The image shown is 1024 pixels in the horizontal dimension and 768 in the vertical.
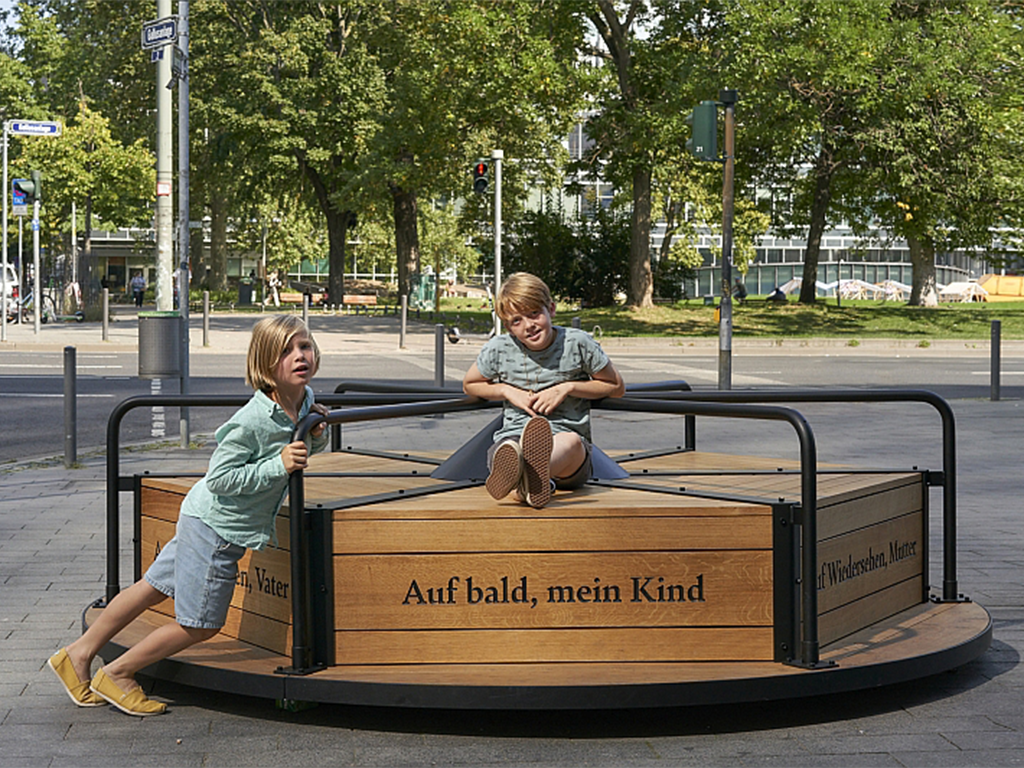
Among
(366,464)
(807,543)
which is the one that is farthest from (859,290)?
(807,543)

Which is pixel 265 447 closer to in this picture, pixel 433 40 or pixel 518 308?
pixel 518 308

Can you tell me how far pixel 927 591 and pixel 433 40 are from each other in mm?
30775

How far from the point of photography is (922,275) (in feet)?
155

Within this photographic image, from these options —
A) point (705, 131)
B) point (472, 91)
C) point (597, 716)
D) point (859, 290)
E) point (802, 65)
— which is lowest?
point (597, 716)

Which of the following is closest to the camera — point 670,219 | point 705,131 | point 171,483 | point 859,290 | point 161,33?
point 171,483

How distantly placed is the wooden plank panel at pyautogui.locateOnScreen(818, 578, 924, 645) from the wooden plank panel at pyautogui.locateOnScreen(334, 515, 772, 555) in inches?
19.9

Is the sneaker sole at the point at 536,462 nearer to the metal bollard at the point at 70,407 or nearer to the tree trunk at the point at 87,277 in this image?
the metal bollard at the point at 70,407

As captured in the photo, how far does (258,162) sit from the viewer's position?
45.1 m

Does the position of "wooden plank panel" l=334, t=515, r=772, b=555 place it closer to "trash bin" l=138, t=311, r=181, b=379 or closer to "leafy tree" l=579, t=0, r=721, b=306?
"trash bin" l=138, t=311, r=181, b=379

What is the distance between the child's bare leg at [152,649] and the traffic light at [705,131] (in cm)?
1332

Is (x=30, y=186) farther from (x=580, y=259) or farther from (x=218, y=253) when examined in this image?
(x=218, y=253)

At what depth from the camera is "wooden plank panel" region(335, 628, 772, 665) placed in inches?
173

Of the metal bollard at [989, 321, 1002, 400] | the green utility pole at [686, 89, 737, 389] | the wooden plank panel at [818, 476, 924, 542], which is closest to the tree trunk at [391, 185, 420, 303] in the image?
the green utility pole at [686, 89, 737, 389]

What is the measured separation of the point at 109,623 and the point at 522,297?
5.97 feet
